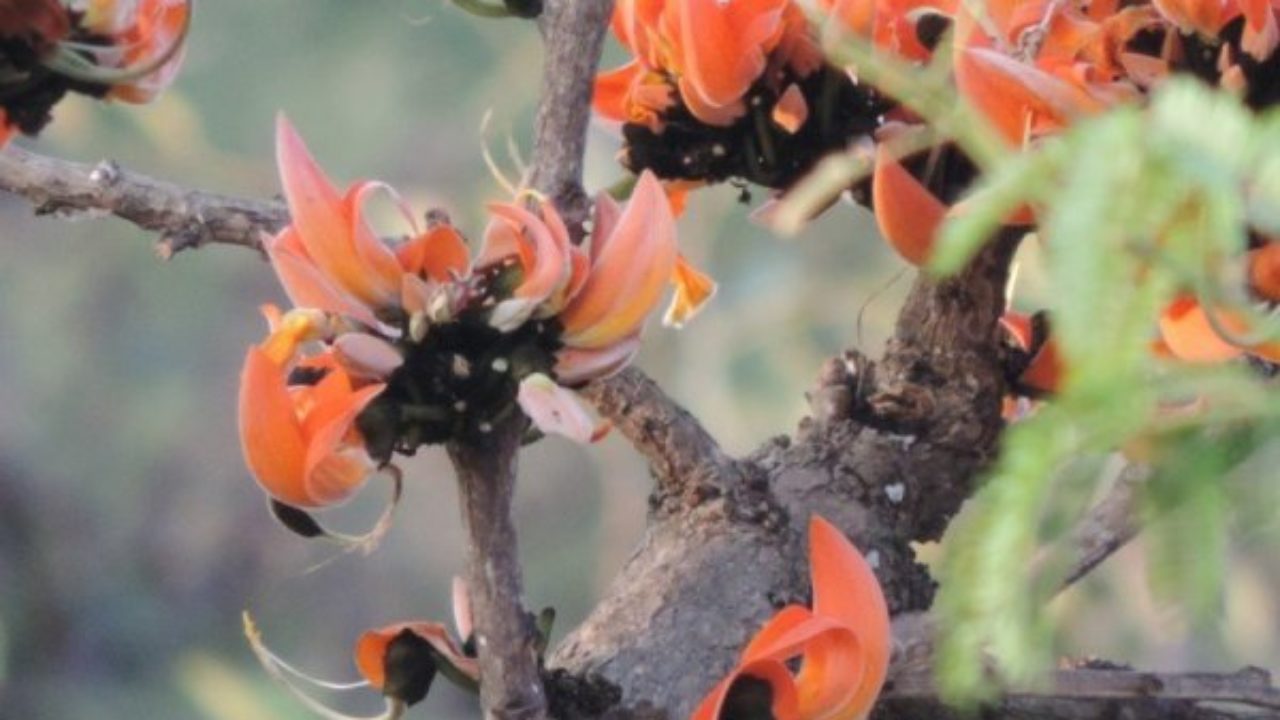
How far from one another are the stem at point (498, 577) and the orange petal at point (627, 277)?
33 mm

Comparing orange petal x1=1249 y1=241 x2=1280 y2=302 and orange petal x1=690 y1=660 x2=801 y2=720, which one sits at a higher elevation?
orange petal x1=1249 y1=241 x2=1280 y2=302

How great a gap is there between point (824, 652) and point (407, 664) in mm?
133

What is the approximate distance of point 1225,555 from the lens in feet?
1.12

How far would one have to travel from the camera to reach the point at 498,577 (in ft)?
1.88

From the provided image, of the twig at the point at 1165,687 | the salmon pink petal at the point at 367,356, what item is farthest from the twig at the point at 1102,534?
the salmon pink petal at the point at 367,356

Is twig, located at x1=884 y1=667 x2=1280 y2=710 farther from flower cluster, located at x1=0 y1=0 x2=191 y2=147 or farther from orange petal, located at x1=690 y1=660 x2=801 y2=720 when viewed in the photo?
flower cluster, located at x1=0 y1=0 x2=191 y2=147

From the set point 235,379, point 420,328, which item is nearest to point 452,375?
point 420,328

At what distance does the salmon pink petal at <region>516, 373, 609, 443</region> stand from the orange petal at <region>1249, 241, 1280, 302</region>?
0.55 feet

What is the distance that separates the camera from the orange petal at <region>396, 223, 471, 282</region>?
540 millimetres

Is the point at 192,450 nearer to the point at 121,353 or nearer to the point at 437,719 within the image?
the point at 121,353

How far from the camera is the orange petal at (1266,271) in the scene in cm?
53

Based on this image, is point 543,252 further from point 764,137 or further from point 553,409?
point 764,137

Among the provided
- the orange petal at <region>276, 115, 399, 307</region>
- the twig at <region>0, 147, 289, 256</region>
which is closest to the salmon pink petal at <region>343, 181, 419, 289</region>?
the orange petal at <region>276, 115, 399, 307</region>

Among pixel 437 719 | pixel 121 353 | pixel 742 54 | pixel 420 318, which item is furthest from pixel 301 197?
pixel 121 353
